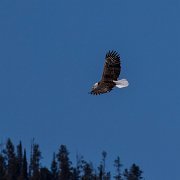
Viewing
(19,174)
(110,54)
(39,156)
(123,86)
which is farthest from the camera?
(39,156)

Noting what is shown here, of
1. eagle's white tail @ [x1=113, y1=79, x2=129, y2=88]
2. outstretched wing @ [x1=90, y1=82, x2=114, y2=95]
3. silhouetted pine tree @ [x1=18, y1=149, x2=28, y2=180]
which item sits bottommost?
eagle's white tail @ [x1=113, y1=79, x2=129, y2=88]

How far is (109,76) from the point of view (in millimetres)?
42031

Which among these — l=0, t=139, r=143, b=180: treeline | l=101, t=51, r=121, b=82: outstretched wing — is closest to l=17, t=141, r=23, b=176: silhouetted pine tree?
l=0, t=139, r=143, b=180: treeline

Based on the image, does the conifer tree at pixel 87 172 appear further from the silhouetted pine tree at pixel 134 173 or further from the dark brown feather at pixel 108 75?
the dark brown feather at pixel 108 75

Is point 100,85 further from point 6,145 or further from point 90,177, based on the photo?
point 6,145

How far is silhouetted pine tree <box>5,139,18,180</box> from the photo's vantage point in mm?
123675

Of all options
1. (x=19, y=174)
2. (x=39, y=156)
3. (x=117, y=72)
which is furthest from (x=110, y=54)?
(x=39, y=156)

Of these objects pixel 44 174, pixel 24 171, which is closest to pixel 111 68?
pixel 24 171

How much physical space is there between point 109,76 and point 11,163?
3399 inches

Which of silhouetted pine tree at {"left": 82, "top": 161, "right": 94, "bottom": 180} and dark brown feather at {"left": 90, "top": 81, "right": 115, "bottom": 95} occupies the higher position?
silhouetted pine tree at {"left": 82, "top": 161, "right": 94, "bottom": 180}

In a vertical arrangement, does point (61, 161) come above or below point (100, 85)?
above

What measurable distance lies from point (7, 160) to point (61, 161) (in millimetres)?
7165

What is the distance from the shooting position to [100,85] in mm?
42156

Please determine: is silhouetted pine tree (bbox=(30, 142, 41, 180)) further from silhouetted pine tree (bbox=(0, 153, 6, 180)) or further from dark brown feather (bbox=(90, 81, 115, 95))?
dark brown feather (bbox=(90, 81, 115, 95))
